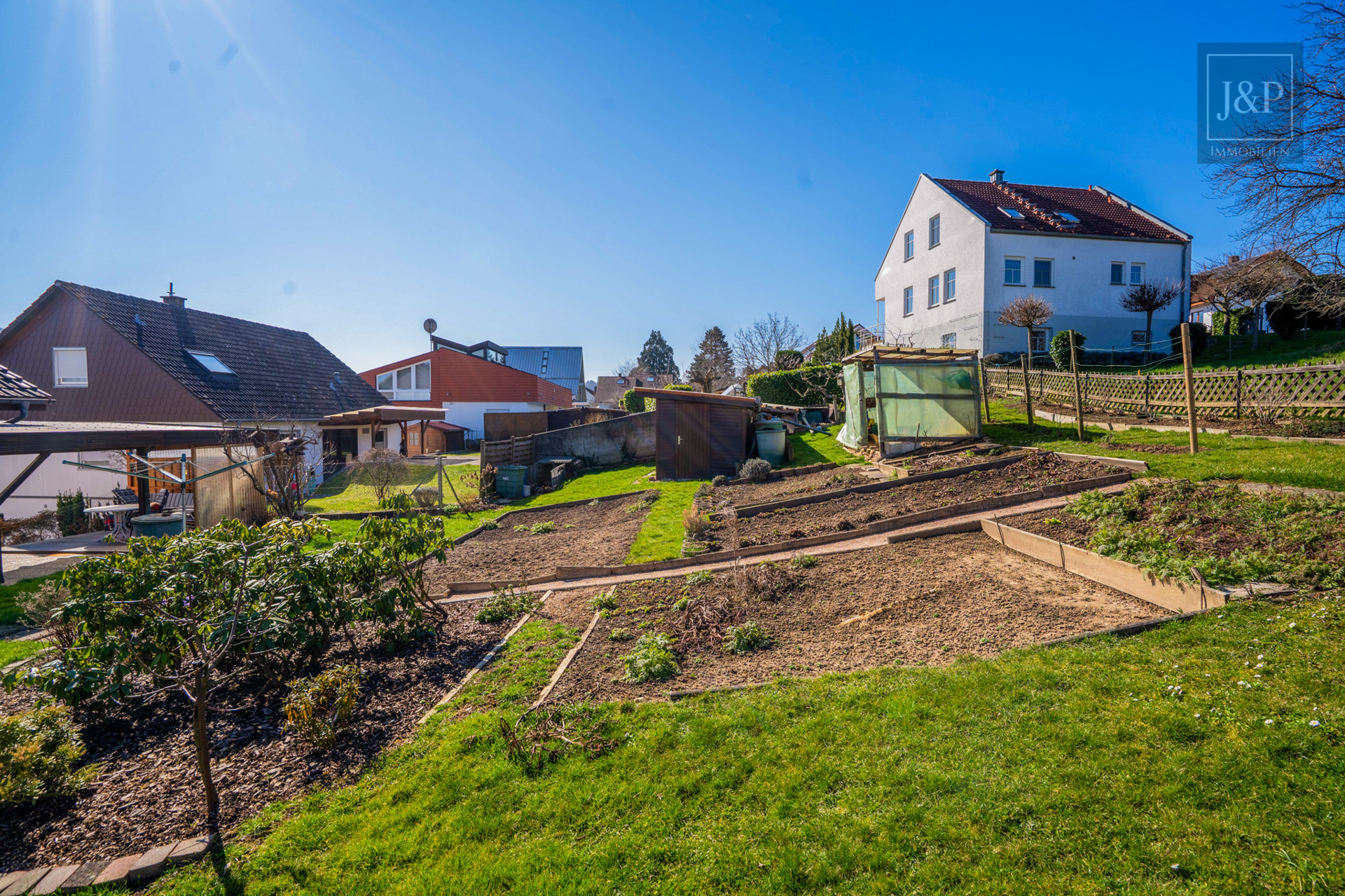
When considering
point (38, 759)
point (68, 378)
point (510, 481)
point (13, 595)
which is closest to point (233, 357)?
point (68, 378)

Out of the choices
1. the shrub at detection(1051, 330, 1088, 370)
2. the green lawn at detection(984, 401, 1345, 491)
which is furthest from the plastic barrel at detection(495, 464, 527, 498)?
the shrub at detection(1051, 330, 1088, 370)

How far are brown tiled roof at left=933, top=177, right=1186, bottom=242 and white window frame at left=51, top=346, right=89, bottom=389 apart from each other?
116ft

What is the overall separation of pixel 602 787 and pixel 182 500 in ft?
52.3

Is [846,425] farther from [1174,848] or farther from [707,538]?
[1174,848]

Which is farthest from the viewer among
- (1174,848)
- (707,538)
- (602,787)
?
(707,538)

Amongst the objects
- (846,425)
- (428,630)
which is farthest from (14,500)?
(846,425)

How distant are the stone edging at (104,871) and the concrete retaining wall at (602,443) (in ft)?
57.2

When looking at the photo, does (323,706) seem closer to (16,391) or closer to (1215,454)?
(16,391)

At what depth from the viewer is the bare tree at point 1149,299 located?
23.0m

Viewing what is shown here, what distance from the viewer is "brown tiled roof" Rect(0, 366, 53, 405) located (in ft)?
32.7

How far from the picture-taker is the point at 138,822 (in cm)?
358

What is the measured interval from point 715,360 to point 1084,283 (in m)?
32.5

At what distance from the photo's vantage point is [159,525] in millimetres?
10398

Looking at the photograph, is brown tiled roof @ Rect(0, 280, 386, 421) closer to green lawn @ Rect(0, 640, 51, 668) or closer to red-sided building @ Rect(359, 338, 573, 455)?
red-sided building @ Rect(359, 338, 573, 455)
